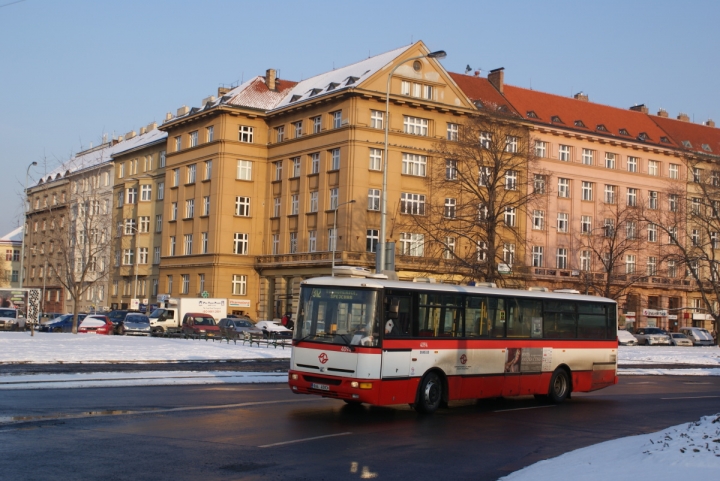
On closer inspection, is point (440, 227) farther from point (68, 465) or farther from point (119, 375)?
point (68, 465)

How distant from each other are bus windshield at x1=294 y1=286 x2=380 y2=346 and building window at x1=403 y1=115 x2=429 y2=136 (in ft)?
163

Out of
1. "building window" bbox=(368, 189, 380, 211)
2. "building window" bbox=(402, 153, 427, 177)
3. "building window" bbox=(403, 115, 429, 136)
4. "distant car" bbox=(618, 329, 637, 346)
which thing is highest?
"building window" bbox=(403, 115, 429, 136)

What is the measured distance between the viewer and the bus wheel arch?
17.2 m

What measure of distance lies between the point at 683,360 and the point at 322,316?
113ft

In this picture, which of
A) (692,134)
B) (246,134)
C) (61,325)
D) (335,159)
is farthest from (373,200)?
(692,134)

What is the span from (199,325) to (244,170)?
20756mm

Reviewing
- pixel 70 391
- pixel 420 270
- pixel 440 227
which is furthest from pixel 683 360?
pixel 70 391

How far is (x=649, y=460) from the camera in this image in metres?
→ 9.91

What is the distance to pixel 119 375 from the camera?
23812 mm

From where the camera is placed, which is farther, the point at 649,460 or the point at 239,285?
the point at 239,285

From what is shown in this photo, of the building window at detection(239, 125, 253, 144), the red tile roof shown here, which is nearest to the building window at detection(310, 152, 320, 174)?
the building window at detection(239, 125, 253, 144)

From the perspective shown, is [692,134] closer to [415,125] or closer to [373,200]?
[415,125]

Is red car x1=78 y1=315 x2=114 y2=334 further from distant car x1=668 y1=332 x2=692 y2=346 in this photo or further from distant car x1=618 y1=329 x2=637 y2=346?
distant car x1=668 y1=332 x2=692 y2=346

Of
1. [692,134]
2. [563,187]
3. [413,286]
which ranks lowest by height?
[413,286]
